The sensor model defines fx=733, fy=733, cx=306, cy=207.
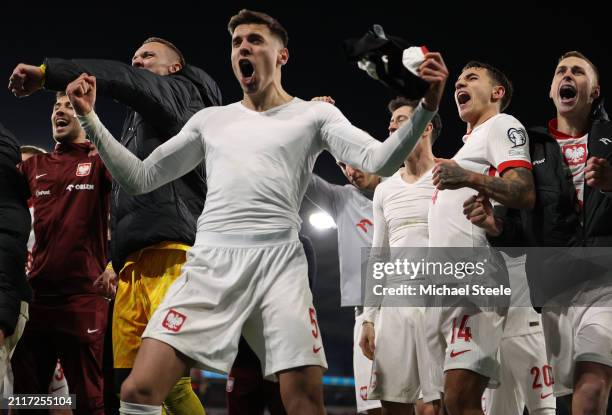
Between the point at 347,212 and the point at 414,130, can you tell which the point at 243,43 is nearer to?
the point at 414,130

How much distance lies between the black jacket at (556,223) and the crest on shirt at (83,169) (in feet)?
7.95

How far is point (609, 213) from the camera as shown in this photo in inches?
145

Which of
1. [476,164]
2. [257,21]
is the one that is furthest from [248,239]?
[476,164]

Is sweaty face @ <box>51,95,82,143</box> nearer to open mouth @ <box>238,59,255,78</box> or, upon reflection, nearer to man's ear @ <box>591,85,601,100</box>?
open mouth @ <box>238,59,255,78</box>

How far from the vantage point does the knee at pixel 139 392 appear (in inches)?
104

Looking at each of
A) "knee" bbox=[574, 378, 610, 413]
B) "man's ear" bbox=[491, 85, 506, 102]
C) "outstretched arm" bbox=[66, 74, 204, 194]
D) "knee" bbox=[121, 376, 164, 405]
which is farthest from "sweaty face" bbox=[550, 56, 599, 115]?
"knee" bbox=[121, 376, 164, 405]

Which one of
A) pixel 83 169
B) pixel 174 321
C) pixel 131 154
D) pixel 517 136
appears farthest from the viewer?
pixel 83 169

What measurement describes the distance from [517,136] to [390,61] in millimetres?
1205

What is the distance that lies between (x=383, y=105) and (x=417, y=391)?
7.85 metres

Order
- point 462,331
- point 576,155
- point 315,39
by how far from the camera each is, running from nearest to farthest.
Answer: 1. point 462,331
2. point 576,155
3. point 315,39

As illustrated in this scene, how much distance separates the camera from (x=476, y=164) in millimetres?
3818

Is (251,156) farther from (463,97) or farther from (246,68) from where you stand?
(463,97)

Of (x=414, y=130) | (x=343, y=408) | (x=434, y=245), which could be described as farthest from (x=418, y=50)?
(x=343, y=408)

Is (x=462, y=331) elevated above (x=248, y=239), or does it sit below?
below
